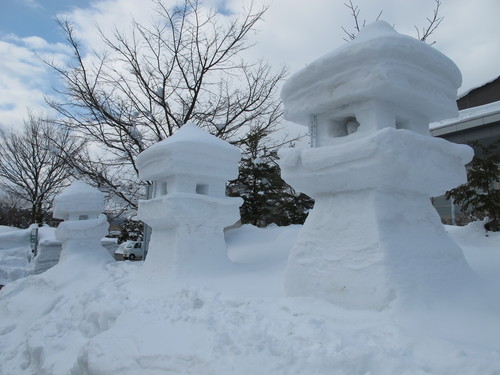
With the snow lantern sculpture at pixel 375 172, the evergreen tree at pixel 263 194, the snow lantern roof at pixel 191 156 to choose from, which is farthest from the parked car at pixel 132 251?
the snow lantern sculpture at pixel 375 172

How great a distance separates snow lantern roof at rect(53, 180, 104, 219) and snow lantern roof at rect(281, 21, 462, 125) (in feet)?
20.5

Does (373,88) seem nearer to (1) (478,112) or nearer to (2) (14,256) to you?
(1) (478,112)

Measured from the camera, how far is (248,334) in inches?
94.7

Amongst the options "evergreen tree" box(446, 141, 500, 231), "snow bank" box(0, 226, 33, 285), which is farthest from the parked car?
"evergreen tree" box(446, 141, 500, 231)

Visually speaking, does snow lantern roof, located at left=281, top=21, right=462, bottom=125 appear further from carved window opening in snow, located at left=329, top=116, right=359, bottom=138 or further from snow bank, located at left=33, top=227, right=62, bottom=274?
snow bank, located at left=33, top=227, right=62, bottom=274

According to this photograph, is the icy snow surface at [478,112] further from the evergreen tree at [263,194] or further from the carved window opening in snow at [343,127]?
the carved window opening in snow at [343,127]

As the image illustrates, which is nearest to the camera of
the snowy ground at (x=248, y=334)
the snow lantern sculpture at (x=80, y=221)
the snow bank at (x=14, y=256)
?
the snowy ground at (x=248, y=334)

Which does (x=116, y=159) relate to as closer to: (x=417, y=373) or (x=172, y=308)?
(x=172, y=308)

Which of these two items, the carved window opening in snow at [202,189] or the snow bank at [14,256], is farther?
the snow bank at [14,256]

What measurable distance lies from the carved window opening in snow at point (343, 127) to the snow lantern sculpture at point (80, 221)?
20.8 ft

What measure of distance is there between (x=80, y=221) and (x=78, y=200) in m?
0.48

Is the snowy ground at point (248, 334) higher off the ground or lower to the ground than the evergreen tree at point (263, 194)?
lower

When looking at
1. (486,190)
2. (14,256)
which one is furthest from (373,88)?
(14,256)

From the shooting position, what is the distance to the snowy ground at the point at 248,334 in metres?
1.92
